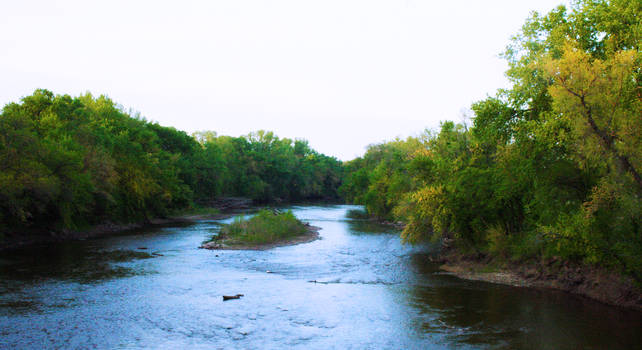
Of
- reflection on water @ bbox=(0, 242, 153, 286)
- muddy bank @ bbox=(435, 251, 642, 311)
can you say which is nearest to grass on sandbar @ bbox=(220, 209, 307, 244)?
reflection on water @ bbox=(0, 242, 153, 286)

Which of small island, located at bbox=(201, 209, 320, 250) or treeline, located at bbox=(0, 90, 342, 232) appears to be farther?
small island, located at bbox=(201, 209, 320, 250)

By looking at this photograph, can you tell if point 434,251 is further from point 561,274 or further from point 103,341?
point 103,341

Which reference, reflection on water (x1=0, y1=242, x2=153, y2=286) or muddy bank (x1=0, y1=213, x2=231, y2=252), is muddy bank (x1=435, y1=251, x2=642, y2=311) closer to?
reflection on water (x1=0, y1=242, x2=153, y2=286)

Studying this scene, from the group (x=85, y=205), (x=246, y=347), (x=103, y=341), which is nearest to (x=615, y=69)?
(x=246, y=347)

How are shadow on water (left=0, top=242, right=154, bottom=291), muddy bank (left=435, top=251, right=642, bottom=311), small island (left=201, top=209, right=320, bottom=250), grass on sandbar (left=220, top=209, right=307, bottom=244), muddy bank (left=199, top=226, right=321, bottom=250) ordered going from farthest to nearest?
grass on sandbar (left=220, top=209, right=307, bottom=244), small island (left=201, top=209, right=320, bottom=250), muddy bank (left=199, top=226, right=321, bottom=250), shadow on water (left=0, top=242, right=154, bottom=291), muddy bank (left=435, top=251, right=642, bottom=311)

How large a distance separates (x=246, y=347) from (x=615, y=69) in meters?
15.0

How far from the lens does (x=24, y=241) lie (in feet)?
117

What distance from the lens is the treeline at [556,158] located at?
51.9ft

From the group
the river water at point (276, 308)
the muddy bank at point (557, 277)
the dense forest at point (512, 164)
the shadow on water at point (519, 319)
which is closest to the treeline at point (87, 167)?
the dense forest at point (512, 164)

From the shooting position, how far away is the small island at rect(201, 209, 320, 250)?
1538 inches

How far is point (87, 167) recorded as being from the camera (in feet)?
140

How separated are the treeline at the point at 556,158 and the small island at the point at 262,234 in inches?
518

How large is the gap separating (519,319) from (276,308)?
9451mm

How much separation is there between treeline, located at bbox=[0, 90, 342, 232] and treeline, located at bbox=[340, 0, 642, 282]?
26.1 meters
